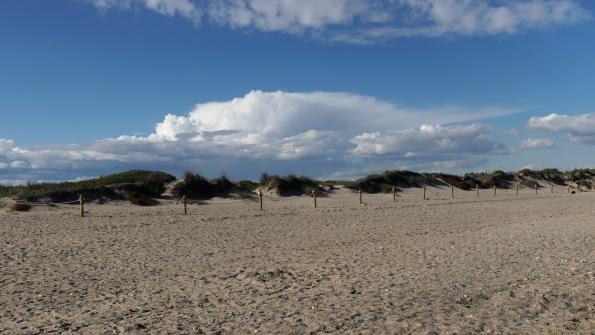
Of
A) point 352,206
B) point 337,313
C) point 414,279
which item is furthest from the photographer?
point 352,206

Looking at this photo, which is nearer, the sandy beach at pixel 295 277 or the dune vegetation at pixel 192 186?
the sandy beach at pixel 295 277

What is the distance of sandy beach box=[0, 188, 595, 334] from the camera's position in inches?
301

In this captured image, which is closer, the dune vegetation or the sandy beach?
the sandy beach

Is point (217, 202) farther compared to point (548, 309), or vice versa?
point (217, 202)

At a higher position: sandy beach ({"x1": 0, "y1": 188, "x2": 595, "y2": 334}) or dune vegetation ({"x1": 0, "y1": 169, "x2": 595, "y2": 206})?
dune vegetation ({"x1": 0, "y1": 169, "x2": 595, "y2": 206})

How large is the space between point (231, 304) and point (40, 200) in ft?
68.8

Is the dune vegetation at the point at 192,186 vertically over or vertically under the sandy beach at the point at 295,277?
over

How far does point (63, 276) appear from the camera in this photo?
429 inches

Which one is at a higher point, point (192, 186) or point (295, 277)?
point (192, 186)

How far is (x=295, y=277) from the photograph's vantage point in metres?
10.8

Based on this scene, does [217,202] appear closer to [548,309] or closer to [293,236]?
[293,236]

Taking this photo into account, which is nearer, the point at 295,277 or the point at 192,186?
the point at 295,277

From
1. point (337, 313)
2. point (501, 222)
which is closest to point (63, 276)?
point (337, 313)

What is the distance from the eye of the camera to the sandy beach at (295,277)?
25.1 feet
